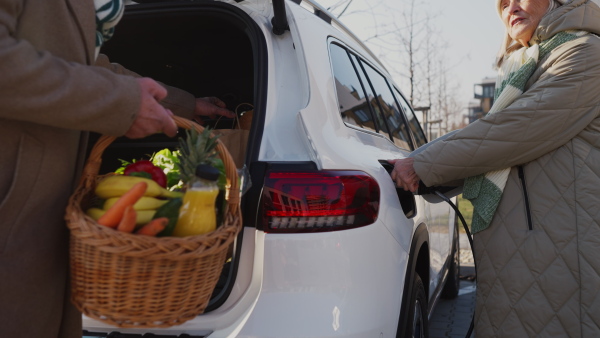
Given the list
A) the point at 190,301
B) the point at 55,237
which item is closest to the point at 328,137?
the point at 190,301

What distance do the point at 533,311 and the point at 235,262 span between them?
4.00 ft

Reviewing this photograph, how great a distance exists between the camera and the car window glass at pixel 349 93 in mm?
2525

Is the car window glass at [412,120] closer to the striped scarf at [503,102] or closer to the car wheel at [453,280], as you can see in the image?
the car wheel at [453,280]

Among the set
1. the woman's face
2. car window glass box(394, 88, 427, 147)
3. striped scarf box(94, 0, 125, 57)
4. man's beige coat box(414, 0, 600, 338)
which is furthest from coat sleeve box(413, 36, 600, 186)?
car window glass box(394, 88, 427, 147)

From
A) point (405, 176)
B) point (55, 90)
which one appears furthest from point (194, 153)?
point (405, 176)

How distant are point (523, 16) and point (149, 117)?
1767 mm

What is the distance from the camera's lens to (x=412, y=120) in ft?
15.7

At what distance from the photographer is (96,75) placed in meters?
1.41

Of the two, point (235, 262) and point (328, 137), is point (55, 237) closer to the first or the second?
point (235, 262)

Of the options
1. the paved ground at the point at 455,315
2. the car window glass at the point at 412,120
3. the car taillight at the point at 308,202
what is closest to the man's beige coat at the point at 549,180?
the car taillight at the point at 308,202

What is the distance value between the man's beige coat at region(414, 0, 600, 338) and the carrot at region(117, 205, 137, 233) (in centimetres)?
137

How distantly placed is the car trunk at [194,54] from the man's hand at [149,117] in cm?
54

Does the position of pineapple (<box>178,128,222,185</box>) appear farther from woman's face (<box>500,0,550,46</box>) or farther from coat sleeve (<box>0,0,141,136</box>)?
woman's face (<box>500,0,550,46</box>)

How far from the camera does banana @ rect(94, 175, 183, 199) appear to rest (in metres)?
1.49
